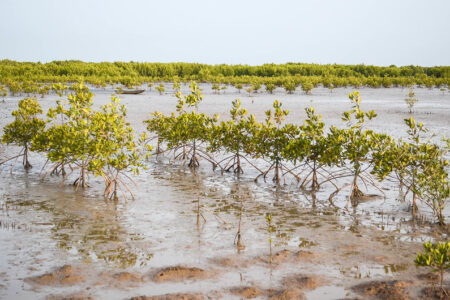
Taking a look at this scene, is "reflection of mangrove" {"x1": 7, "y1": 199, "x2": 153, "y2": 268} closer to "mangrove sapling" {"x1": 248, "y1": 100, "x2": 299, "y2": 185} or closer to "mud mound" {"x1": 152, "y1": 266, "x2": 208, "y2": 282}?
"mud mound" {"x1": 152, "y1": 266, "x2": 208, "y2": 282}

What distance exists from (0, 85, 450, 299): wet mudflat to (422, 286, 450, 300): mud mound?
10cm

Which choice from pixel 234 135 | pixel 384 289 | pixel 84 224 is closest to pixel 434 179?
pixel 384 289

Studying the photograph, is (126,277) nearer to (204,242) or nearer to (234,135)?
(204,242)

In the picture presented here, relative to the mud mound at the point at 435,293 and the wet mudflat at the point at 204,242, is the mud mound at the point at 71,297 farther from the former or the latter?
the mud mound at the point at 435,293

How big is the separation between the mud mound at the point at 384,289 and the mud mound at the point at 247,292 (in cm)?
133

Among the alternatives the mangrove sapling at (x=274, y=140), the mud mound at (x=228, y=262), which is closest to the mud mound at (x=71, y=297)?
the mud mound at (x=228, y=262)

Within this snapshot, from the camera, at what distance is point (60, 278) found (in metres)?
6.29

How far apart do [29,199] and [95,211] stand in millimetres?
1952

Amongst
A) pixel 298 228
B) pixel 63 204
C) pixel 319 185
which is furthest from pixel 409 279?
pixel 63 204

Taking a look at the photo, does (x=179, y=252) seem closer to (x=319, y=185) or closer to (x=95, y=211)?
(x=95, y=211)

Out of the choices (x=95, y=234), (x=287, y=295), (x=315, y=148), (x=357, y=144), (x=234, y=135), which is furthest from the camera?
(x=234, y=135)

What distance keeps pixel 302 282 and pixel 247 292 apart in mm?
847

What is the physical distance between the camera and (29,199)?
10461mm

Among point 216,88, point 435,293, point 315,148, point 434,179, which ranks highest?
point 216,88
